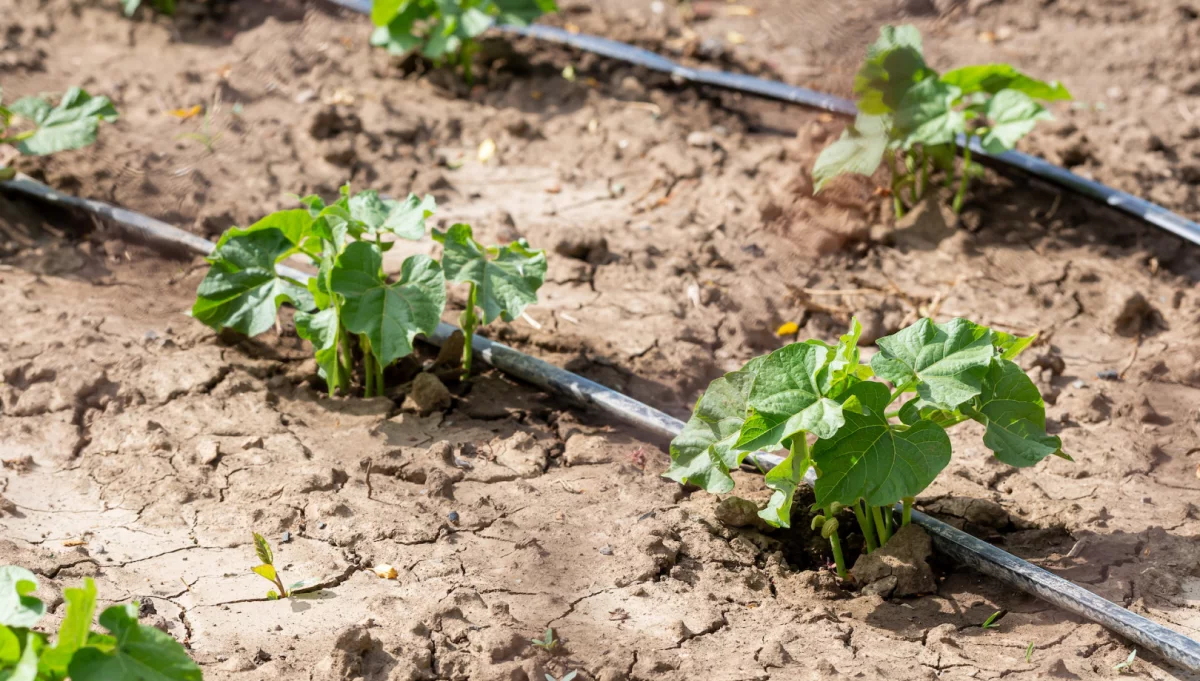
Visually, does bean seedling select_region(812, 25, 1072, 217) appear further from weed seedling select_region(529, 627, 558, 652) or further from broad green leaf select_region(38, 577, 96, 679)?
broad green leaf select_region(38, 577, 96, 679)

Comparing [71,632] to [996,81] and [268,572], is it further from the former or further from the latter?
[996,81]

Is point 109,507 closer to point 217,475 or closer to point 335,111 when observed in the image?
point 217,475

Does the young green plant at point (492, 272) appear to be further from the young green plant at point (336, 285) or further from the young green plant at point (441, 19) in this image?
the young green plant at point (441, 19)

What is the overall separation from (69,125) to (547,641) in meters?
2.62

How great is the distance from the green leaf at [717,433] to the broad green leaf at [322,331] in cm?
103

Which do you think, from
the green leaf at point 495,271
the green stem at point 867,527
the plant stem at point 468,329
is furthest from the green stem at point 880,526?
the plant stem at point 468,329

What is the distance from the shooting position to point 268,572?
2.46 metres

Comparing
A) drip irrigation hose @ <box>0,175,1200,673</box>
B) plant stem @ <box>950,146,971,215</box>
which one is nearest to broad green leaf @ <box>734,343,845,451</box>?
drip irrigation hose @ <box>0,175,1200,673</box>

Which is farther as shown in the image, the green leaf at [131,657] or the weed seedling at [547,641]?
the weed seedling at [547,641]

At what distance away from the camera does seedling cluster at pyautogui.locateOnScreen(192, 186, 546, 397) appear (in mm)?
2920

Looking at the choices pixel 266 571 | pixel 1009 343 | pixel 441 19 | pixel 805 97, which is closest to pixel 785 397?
pixel 1009 343

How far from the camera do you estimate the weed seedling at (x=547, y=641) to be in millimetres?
2344

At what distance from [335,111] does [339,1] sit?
51.0 inches

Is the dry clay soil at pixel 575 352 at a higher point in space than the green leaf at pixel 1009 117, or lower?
lower
